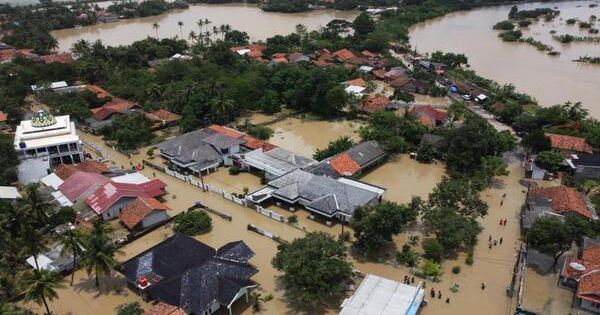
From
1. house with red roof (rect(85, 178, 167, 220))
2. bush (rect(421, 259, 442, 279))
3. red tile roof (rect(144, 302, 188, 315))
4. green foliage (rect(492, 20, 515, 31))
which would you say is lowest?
bush (rect(421, 259, 442, 279))

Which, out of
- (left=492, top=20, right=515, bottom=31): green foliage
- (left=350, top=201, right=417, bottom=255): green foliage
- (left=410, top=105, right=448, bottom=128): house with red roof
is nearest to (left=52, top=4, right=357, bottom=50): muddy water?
(left=492, top=20, right=515, bottom=31): green foliage

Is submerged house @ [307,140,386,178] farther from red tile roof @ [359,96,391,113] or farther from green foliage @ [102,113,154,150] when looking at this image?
green foliage @ [102,113,154,150]

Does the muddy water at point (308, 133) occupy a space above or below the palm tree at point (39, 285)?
below

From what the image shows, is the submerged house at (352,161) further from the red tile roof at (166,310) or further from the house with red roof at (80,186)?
the red tile roof at (166,310)

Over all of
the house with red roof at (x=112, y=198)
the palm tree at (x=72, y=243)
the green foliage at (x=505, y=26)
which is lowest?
the house with red roof at (x=112, y=198)

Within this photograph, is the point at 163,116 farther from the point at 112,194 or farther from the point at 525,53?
the point at 525,53

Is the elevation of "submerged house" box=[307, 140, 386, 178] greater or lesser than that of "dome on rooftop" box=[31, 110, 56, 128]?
lesser

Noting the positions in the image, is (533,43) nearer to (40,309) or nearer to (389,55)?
(389,55)

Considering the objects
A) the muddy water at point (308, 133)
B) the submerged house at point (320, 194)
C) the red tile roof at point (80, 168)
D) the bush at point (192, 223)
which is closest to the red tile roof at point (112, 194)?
the bush at point (192, 223)
